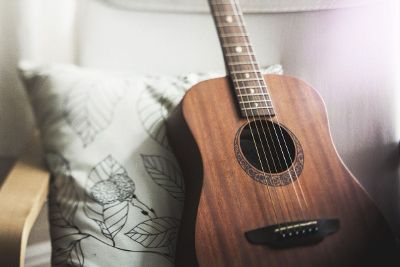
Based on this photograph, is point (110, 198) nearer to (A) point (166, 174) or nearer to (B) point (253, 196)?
(A) point (166, 174)

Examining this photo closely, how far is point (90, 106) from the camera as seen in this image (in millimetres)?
712

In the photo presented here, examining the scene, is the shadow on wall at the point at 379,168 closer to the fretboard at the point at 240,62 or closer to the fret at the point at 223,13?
the fretboard at the point at 240,62

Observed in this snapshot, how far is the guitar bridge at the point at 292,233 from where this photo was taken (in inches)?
21.9

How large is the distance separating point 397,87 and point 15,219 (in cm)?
85

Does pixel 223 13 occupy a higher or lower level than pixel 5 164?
higher

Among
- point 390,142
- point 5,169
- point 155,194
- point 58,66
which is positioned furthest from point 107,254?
point 390,142

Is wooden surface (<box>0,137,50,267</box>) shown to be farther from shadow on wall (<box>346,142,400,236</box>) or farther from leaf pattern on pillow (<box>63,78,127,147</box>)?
shadow on wall (<box>346,142,400,236</box>)

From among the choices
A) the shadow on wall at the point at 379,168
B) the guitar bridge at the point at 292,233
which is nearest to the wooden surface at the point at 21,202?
the guitar bridge at the point at 292,233

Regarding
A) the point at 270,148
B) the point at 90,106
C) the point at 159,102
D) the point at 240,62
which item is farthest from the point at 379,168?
the point at 90,106

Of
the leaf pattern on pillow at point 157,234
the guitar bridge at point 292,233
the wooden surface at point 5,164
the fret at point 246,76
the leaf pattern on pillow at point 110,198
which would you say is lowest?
the guitar bridge at point 292,233

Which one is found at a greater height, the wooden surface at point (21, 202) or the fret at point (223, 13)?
the fret at point (223, 13)

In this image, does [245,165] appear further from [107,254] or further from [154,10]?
[154,10]

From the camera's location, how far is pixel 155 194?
0.67m

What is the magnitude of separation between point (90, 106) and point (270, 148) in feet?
1.23
